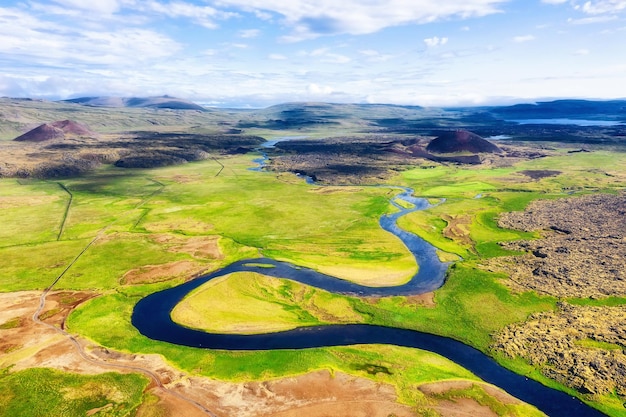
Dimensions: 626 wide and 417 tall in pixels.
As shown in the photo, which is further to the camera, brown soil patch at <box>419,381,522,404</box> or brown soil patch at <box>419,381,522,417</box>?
brown soil patch at <box>419,381,522,404</box>

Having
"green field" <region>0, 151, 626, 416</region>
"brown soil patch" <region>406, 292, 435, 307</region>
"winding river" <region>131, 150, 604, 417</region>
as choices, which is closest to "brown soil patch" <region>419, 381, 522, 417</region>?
"green field" <region>0, 151, 626, 416</region>

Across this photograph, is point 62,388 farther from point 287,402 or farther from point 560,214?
point 560,214

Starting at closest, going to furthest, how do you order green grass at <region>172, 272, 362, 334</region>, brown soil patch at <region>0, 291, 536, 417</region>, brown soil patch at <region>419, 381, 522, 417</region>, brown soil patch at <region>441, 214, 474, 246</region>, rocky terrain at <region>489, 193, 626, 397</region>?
brown soil patch at <region>419, 381, 522, 417</region> < brown soil patch at <region>0, 291, 536, 417</region> < rocky terrain at <region>489, 193, 626, 397</region> < green grass at <region>172, 272, 362, 334</region> < brown soil patch at <region>441, 214, 474, 246</region>

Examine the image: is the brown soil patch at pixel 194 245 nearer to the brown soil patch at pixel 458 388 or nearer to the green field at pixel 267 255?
the green field at pixel 267 255

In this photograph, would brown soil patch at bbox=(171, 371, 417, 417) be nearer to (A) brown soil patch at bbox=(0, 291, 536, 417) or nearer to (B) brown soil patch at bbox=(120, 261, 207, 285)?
(A) brown soil patch at bbox=(0, 291, 536, 417)

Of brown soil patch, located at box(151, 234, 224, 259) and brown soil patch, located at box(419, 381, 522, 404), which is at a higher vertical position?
brown soil patch, located at box(151, 234, 224, 259)

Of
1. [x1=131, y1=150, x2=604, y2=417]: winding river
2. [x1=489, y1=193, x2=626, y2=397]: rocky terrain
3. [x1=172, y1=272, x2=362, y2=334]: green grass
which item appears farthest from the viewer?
[x1=172, y1=272, x2=362, y2=334]: green grass
